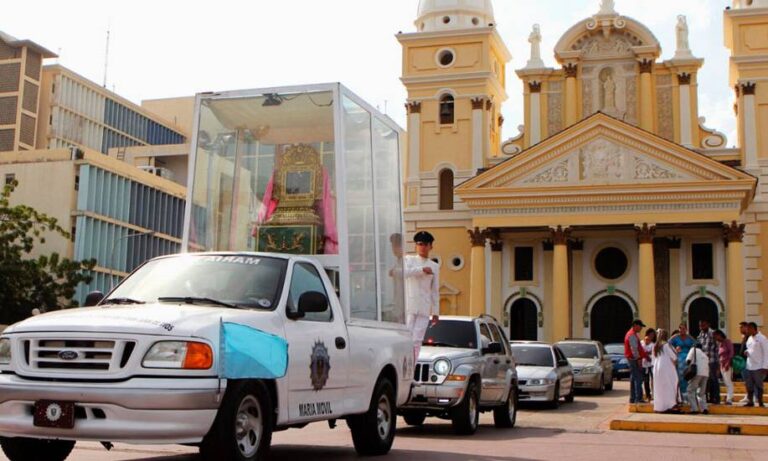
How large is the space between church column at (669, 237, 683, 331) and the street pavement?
88.5 ft

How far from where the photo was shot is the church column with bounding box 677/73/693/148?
44438 millimetres

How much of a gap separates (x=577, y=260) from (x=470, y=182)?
6384mm

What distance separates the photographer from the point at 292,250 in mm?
10891

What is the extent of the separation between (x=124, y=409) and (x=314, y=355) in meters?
2.14

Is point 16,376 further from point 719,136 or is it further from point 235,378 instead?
point 719,136

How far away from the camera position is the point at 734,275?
39844mm

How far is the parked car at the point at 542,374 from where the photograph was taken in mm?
20141

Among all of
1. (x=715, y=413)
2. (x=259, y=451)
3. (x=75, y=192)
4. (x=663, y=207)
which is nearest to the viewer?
(x=259, y=451)

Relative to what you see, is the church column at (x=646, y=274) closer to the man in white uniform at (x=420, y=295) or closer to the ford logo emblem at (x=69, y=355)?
the man in white uniform at (x=420, y=295)

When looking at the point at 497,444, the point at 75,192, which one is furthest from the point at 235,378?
the point at 75,192

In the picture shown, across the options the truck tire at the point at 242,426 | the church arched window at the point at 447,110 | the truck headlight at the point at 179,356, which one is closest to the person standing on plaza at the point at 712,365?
the truck tire at the point at 242,426

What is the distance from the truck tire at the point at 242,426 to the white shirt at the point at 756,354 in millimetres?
13540

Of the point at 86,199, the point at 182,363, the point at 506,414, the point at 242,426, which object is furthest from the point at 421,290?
the point at 86,199

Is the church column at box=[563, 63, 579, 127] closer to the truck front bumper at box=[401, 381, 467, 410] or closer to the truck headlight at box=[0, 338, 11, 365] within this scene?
the truck front bumper at box=[401, 381, 467, 410]
